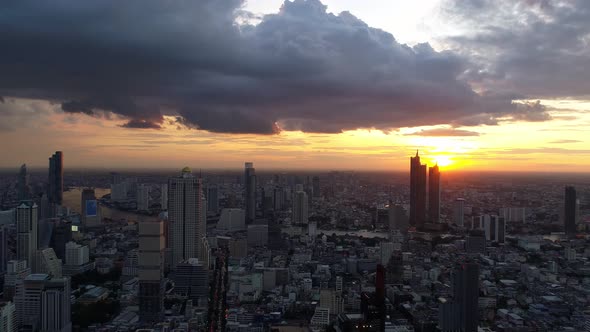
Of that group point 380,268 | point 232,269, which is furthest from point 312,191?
point 380,268

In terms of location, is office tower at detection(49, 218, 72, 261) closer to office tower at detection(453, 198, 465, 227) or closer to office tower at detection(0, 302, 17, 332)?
office tower at detection(0, 302, 17, 332)

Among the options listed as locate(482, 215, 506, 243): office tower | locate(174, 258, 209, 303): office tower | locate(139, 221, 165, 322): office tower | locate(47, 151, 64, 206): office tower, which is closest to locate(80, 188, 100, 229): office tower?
locate(47, 151, 64, 206): office tower

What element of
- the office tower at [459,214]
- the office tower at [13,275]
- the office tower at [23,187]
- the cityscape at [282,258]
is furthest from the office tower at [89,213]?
the office tower at [459,214]

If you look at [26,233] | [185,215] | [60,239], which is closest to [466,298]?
[185,215]

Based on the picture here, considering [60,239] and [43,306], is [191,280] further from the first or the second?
[60,239]

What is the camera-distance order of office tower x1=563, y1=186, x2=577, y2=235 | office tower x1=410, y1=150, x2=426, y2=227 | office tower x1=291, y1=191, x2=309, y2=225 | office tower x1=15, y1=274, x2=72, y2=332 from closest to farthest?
office tower x1=15, y1=274, x2=72, y2=332, office tower x1=563, y1=186, x2=577, y2=235, office tower x1=410, y1=150, x2=426, y2=227, office tower x1=291, y1=191, x2=309, y2=225
